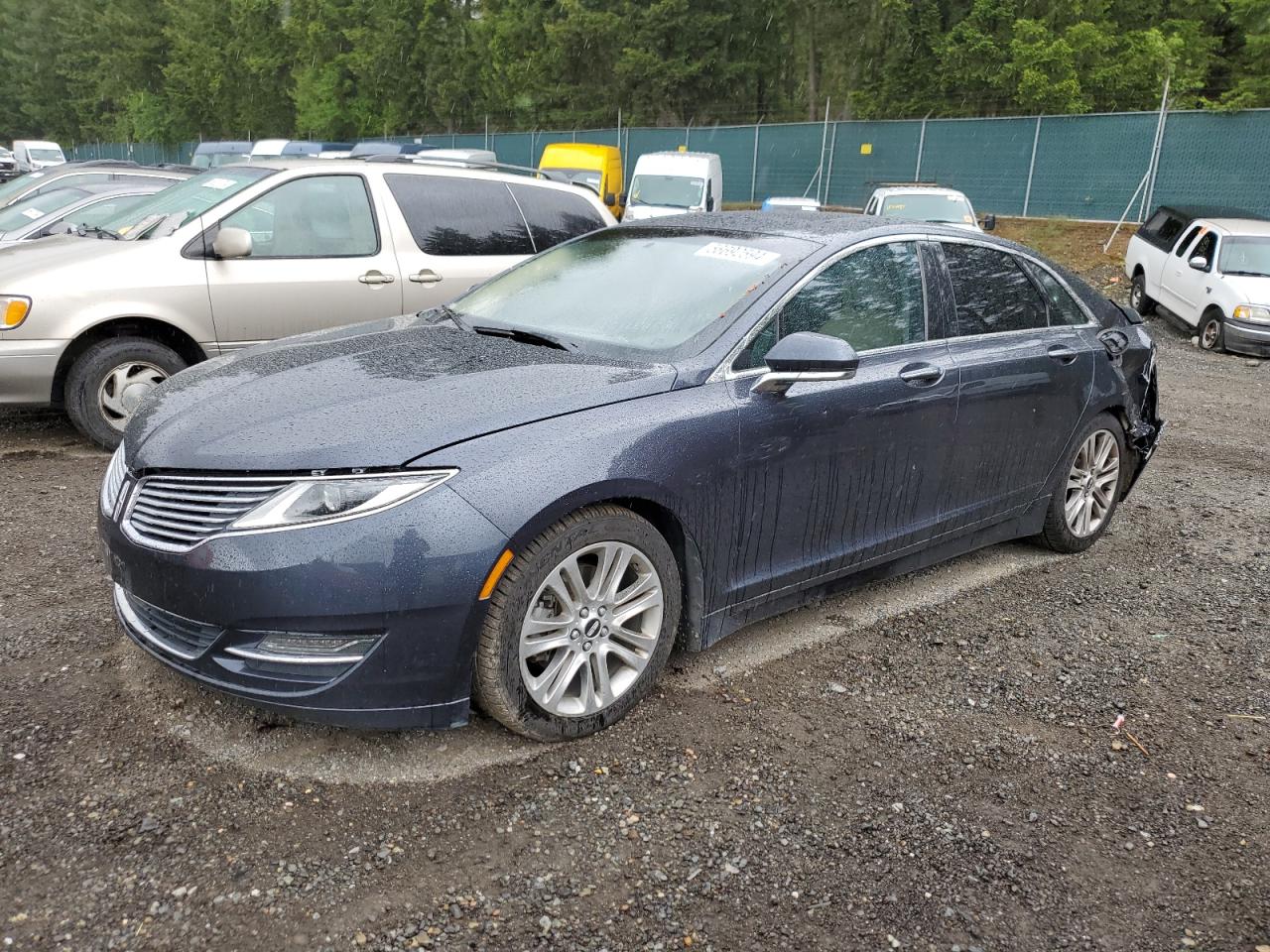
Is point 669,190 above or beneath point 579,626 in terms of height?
beneath

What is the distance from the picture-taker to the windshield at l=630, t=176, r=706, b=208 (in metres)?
20.7

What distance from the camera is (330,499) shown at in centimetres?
276

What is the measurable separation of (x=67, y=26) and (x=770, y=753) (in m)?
79.0

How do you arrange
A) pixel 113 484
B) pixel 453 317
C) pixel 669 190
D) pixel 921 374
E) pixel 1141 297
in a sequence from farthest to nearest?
pixel 669 190
pixel 1141 297
pixel 453 317
pixel 921 374
pixel 113 484

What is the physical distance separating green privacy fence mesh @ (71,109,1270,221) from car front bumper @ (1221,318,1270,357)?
8.95 metres

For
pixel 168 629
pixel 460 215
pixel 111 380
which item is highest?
pixel 460 215

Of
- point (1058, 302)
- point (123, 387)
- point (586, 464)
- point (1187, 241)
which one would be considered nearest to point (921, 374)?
point (1058, 302)

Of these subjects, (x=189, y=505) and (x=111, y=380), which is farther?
(x=111, y=380)

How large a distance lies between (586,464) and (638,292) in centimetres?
115

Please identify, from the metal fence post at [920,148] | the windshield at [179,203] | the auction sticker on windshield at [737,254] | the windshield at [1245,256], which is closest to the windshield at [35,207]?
the windshield at [179,203]

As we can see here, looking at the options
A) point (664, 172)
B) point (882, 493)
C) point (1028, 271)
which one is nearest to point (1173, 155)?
point (664, 172)

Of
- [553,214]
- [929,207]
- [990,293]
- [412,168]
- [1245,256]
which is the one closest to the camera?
[990,293]

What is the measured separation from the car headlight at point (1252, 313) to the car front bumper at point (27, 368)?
41.6 feet

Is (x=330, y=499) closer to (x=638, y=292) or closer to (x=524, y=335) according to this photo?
(x=524, y=335)
